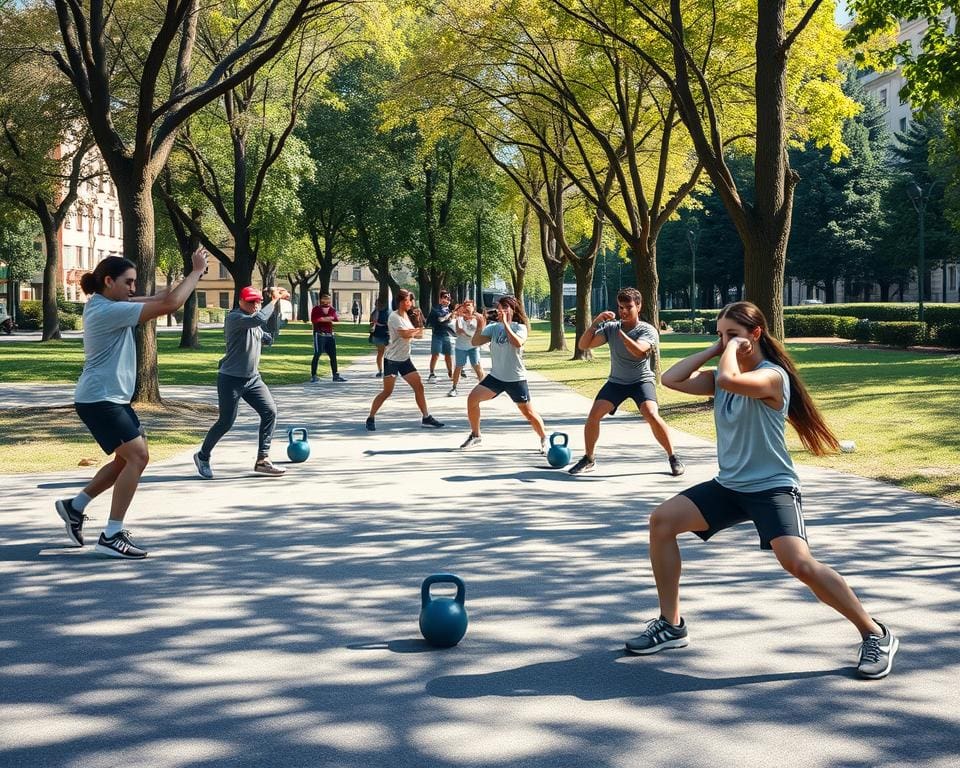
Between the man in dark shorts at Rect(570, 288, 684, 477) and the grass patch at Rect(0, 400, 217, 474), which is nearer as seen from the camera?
the man in dark shorts at Rect(570, 288, 684, 477)

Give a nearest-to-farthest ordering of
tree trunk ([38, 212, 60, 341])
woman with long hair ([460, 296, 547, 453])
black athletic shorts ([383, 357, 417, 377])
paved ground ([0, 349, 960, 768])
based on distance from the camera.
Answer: paved ground ([0, 349, 960, 768])
woman with long hair ([460, 296, 547, 453])
black athletic shorts ([383, 357, 417, 377])
tree trunk ([38, 212, 60, 341])

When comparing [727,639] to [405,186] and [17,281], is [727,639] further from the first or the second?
[17,281]

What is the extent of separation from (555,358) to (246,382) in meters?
27.3

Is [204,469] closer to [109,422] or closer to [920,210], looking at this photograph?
[109,422]

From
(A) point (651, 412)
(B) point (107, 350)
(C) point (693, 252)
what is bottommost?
(A) point (651, 412)

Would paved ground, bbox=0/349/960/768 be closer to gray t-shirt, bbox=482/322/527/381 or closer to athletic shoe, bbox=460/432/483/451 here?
gray t-shirt, bbox=482/322/527/381

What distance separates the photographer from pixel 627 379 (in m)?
11.5

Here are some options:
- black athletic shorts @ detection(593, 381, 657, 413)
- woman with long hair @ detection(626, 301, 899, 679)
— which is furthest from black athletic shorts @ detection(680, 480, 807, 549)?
black athletic shorts @ detection(593, 381, 657, 413)

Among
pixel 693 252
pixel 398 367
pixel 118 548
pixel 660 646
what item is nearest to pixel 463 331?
pixel 398 367

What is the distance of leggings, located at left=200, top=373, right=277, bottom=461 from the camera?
447 inches

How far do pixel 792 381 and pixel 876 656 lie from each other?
1265 mm

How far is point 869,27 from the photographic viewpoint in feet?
55.0

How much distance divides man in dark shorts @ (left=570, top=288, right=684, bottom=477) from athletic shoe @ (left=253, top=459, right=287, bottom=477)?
2.83m

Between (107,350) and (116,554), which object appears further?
(107,350)
